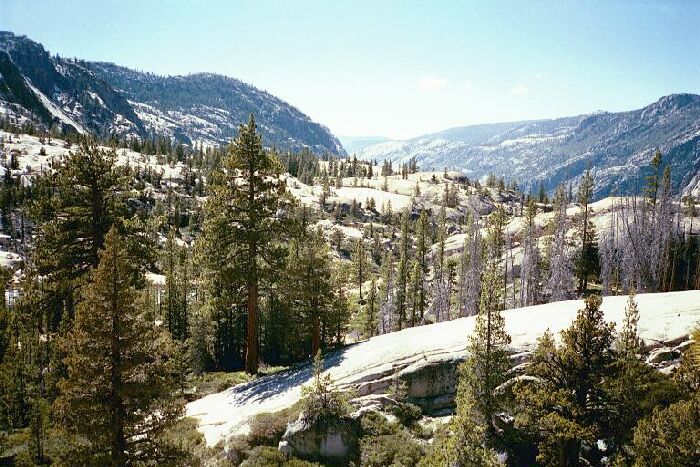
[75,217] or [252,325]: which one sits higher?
[75,217]

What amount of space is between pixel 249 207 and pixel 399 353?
11896 mm

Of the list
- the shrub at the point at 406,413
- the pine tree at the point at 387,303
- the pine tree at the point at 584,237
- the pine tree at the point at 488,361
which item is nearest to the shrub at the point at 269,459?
the shrub at the point at 406,413

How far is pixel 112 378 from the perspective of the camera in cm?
1279

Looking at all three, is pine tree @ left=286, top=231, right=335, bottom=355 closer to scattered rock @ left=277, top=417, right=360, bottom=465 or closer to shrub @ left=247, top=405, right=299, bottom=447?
shrub @ left=247, top=405, right=299, bottom=447

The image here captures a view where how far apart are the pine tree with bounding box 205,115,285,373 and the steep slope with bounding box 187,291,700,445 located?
5026 millimetres

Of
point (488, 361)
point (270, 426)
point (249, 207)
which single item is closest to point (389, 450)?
point (270, 426)

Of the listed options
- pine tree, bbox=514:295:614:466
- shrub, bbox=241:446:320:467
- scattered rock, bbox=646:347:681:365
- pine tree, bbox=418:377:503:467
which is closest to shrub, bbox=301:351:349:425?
shrub, bbox=241:446:320:467

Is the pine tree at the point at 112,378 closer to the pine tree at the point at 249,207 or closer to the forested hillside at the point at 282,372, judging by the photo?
the forested hillside at the point at 282,372

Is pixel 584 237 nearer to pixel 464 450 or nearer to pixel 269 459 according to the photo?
pixel 464 450

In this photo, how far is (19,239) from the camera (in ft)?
365

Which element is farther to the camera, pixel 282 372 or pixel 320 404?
pixel 282 372

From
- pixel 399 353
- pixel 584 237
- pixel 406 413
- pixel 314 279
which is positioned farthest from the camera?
pixel 584 237

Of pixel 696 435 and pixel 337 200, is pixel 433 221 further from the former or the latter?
pixel 696 435

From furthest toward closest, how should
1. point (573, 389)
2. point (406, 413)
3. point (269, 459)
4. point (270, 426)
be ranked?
point (406, 413)
point (270, 426)
point (269, 459)
point (573, 389)
